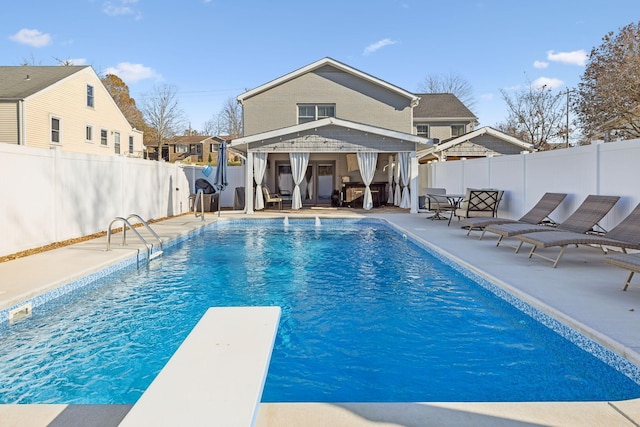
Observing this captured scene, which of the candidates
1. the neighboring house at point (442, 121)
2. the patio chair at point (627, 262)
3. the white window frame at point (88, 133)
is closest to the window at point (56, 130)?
the white window frame at point (88, 133)

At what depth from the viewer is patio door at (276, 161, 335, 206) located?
2272cm

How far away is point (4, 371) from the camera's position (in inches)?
147

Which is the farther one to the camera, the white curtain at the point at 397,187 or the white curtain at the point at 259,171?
the white curtain at the point at 397,187

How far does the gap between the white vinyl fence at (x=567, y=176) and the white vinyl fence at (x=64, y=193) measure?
9.97 meters

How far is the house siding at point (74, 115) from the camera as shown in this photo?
69.3 feet

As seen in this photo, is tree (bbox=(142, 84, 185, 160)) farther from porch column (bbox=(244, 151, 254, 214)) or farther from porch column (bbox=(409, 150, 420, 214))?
porch column (bbox=(409, 150, 420, 214))

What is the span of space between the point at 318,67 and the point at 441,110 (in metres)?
9.64

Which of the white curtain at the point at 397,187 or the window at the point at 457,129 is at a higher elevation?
the window at the point at 457,129

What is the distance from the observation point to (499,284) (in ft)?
18.5

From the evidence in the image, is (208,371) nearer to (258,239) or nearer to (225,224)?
(258,239)

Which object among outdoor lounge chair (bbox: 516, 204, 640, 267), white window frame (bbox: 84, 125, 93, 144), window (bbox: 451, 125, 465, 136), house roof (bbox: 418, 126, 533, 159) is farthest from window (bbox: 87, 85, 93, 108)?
outdoor lounge chair (bbox: 516, 204, 640, 267)

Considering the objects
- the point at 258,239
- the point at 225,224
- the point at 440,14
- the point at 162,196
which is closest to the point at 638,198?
the point at 258,239

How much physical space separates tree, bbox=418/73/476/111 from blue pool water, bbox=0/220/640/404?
133 feet

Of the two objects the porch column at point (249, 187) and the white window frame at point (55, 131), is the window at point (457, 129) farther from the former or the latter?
the white window frame at point (55, 131)
